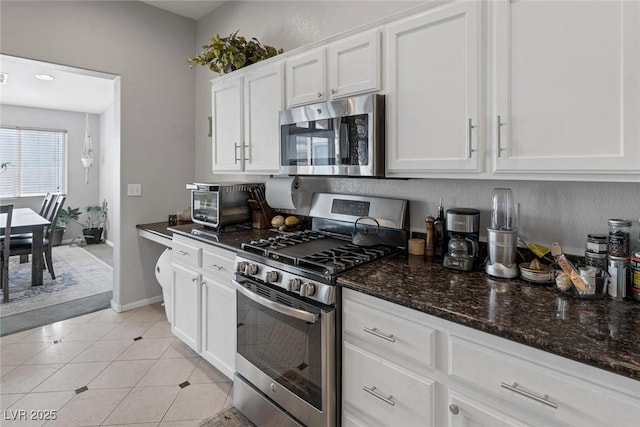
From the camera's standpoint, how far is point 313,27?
249 centimetres

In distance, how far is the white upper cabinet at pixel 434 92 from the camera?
1383 mm

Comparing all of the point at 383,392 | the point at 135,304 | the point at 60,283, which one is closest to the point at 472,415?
the point at 383,392

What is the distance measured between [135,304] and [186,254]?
1.49 meters

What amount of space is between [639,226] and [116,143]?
150 inches

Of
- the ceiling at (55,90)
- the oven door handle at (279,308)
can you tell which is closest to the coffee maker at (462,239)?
the oven door handle at (279,308)

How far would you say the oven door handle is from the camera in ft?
4.91

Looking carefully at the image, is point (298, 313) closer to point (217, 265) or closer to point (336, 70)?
point (217, 265)

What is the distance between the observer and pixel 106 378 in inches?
91.1

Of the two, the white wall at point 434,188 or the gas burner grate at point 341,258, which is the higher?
the white wall at point 434,188

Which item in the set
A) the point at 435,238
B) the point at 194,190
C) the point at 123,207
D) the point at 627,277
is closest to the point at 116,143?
the point at 123,207

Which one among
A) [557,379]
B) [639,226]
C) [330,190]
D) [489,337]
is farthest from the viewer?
[330,190]

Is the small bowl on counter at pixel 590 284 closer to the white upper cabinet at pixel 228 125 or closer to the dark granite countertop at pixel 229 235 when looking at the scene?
the dark granite countertop at pixel 229 235

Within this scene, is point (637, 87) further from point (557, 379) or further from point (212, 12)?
point (212, 12)

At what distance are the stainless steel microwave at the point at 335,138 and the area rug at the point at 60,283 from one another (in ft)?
11.0
